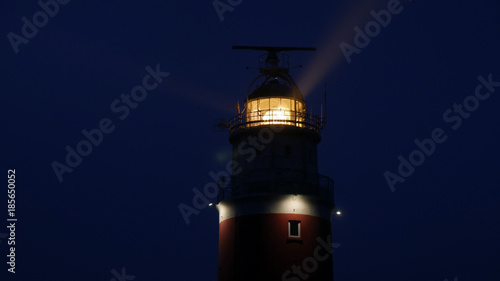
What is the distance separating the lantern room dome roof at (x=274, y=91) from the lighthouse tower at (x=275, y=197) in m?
0.04

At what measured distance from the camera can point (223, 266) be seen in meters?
27.1

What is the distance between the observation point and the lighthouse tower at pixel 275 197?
25938 mm

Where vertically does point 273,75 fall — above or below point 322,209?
above

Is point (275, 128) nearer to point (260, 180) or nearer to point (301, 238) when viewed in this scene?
point (260, 180)

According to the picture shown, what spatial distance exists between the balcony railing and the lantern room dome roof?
3384mm

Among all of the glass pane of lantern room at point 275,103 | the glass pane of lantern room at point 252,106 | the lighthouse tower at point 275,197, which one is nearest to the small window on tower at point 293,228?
the lighthouse tower at point 275,197

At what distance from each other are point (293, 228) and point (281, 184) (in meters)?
1.87

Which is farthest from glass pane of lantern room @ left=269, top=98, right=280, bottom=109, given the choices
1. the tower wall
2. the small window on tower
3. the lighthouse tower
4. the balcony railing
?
the small window on tower

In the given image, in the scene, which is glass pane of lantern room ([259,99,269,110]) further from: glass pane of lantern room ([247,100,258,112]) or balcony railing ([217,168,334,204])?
balcony railing ([217,168,334,204])

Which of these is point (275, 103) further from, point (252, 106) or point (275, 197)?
point (275, 197)

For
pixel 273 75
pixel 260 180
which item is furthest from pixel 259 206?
pixel 273 75

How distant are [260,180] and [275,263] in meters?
3.53

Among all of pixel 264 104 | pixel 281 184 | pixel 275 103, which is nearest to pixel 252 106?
pixel 264 104

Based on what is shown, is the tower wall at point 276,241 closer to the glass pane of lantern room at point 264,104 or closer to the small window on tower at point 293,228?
the small window on tower at point 293,228
